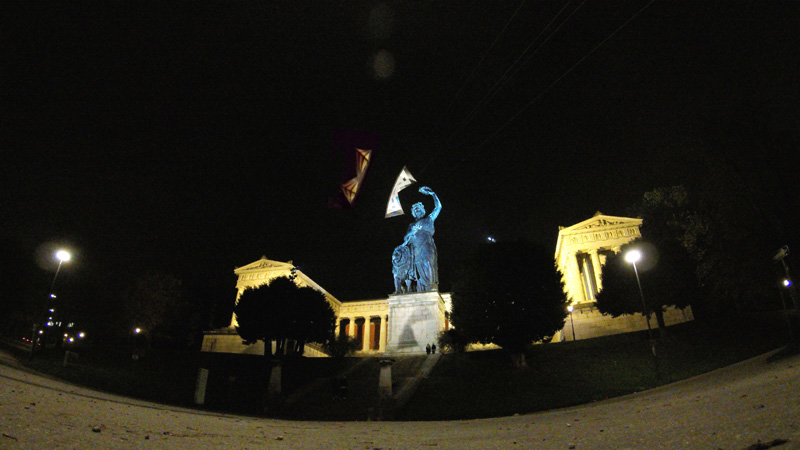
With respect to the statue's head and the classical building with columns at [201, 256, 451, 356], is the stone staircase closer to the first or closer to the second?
the statue's head

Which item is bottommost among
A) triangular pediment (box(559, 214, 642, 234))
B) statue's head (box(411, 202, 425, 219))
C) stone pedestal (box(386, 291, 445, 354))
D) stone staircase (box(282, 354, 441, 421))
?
stone staircase (box(282, 354, 441, 421))

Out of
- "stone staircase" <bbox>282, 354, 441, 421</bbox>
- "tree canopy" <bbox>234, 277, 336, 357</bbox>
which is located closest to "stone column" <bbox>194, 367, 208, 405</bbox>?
"stone staircase" <bbox>282, 354, 441, 421</bbox>

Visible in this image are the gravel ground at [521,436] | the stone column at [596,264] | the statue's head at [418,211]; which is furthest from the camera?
the stone column at [596,264]

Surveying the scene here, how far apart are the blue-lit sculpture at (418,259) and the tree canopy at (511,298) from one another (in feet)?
9.31

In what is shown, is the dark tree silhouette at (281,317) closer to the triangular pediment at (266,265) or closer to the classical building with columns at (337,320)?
the classical building with columns at (337,320)

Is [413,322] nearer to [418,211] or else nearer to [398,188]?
[418,211]

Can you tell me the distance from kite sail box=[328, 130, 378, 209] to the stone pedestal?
13.0m

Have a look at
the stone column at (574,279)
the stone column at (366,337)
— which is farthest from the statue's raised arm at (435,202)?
the stone column at (366,337)

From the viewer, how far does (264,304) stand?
35.8m

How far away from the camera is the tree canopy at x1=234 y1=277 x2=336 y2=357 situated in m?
35.0

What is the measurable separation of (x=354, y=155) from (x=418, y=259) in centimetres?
1436

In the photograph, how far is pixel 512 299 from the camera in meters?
25.0

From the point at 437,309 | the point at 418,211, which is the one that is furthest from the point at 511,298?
the point at 418,211

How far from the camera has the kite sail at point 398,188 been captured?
22.9m
